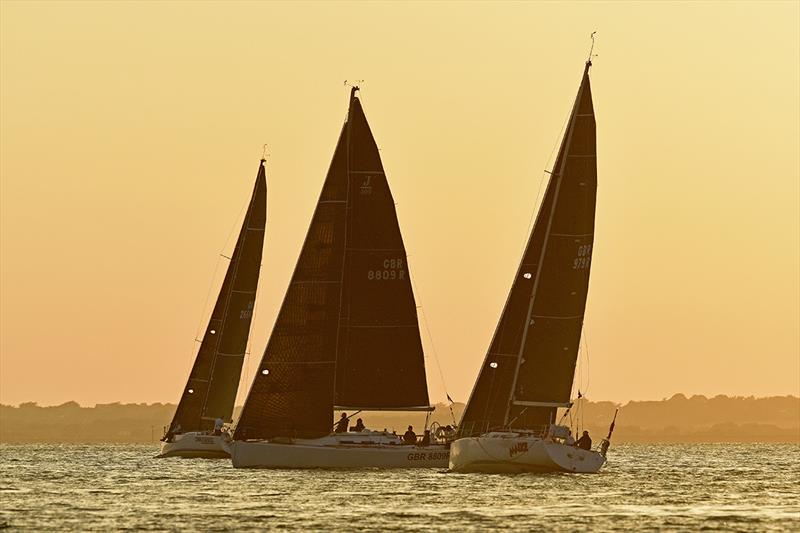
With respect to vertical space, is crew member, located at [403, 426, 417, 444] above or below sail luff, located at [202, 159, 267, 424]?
below

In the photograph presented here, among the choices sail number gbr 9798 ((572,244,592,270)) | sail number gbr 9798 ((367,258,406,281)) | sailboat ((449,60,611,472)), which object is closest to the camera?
sailboat ((449,60,611,472))

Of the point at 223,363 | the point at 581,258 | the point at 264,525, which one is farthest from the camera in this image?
the point at 223,363

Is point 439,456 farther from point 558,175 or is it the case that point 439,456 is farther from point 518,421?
point 558,175

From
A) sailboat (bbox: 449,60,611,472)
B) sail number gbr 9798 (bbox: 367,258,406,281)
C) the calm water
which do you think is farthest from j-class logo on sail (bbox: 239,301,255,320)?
sailboat (bbox: 449,60,611,472)

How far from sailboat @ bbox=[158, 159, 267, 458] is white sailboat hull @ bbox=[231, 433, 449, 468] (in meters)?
24.8

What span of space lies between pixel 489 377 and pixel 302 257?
10099 mm

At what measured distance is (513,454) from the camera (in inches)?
3118

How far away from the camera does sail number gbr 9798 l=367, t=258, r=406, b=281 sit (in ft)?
288

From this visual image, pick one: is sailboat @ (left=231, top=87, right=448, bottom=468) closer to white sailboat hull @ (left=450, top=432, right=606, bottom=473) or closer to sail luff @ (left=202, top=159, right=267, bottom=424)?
white sailboat hull @ (left=450, top=432, right=606, bottom=473)

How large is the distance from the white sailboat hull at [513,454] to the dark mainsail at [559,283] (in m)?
2.07

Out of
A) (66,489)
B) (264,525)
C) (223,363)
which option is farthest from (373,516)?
(223,363)

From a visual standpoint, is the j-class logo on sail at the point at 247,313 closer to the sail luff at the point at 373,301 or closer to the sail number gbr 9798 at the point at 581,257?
the sail luff at the point at 373,301

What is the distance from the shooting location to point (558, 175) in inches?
3214

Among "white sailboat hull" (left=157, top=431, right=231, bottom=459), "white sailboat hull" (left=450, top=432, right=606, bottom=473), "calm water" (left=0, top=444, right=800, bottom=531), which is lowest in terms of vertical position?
"calm water" (left=0, top=444, right=800, bottom=531)
